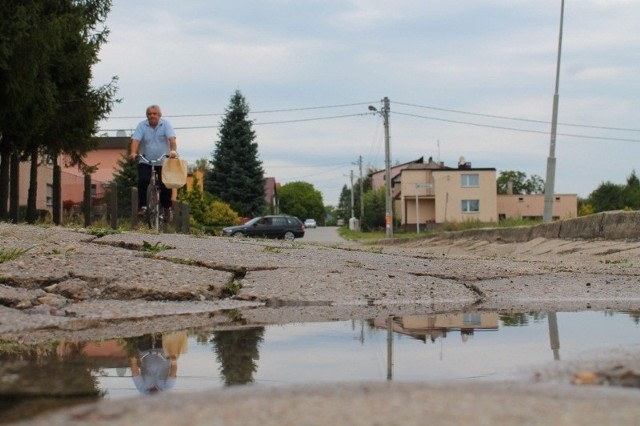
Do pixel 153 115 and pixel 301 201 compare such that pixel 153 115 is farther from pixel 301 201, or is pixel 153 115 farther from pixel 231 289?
pixel 301 201

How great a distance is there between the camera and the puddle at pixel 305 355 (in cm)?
331

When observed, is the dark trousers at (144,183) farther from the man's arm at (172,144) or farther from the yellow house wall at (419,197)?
the yellow house wall at (419,197)

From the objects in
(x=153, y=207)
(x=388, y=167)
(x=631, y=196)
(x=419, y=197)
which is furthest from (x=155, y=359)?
(x=631, y=196)

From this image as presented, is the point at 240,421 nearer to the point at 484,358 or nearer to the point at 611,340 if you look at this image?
the point at 484,358

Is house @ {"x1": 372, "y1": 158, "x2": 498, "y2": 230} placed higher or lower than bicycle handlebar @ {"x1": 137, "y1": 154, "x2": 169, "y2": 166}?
higher

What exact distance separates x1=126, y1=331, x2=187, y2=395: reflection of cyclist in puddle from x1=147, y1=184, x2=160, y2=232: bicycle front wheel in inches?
307

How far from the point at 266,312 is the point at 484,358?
7.24 feet

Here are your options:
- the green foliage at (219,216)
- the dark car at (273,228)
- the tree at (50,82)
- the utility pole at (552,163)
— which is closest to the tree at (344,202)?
the green foliage at (219,216)

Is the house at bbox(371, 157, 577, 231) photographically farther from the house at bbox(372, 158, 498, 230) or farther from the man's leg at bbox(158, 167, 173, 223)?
the man's leg at bbox(158, 167, 173, 223)

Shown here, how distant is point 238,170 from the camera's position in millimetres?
76062

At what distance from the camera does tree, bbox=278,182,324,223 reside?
189500 millimetres

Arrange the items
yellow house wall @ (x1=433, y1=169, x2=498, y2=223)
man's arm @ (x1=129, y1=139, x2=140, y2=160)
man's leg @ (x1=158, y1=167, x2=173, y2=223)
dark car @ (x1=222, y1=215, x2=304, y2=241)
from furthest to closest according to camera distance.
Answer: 1. yellow house wall @ (x1=433, y1=169, x2=498, y2=223)
2. dark car @ (x1=222, y1=215, x2=304, y2=241)
3. man's leg @ (x1=158, y1=167, x2=173, y2=223)
4. man's arm @ (x1=129, y1=139, x2=140, y2=160)

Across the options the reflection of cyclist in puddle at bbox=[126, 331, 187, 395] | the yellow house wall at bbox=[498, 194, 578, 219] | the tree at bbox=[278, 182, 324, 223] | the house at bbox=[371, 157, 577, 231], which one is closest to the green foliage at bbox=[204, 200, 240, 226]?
the house at bbox=[371, 157, 577, 231]

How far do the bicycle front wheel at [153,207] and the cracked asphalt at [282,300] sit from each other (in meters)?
2.78
